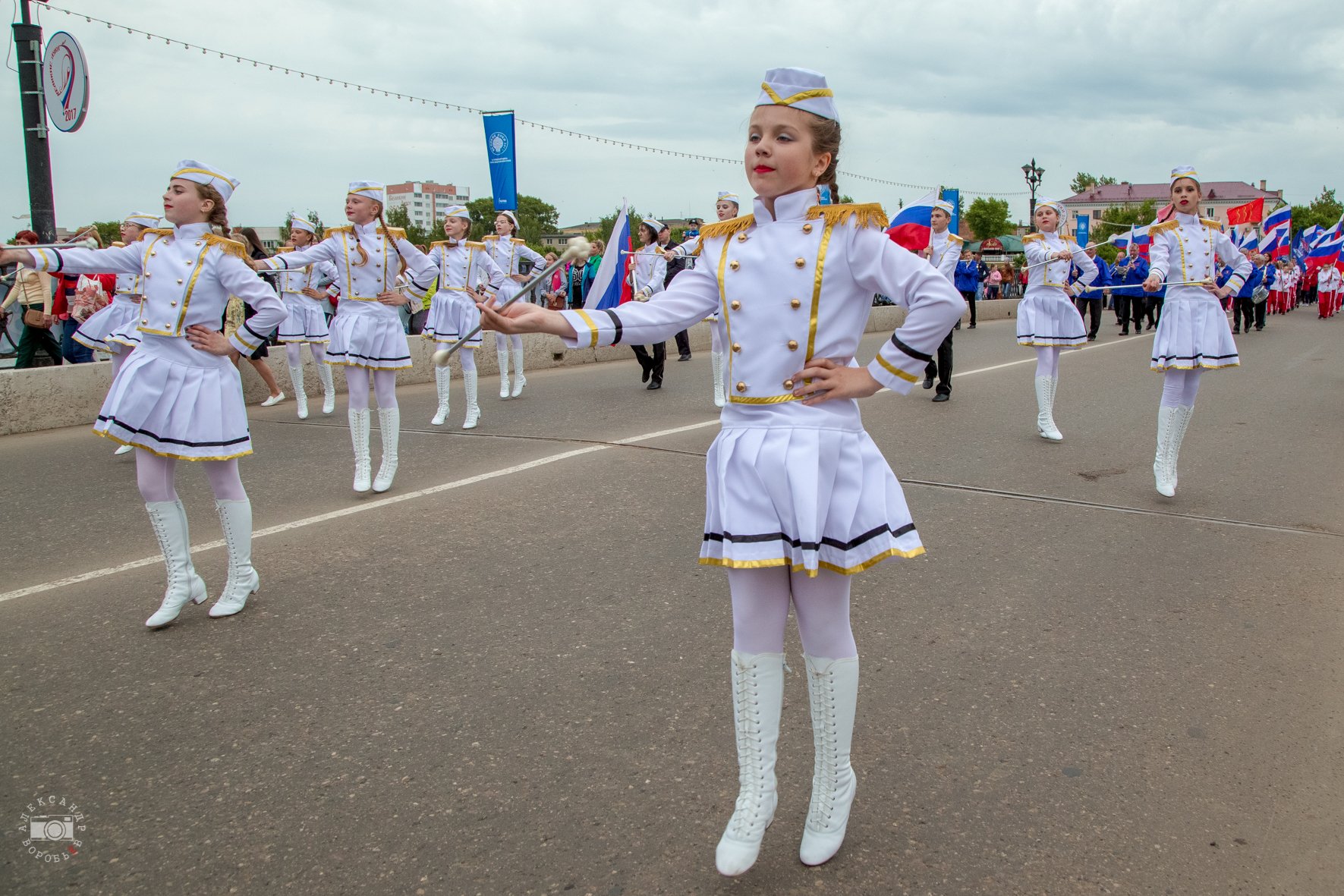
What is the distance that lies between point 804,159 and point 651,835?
6.18 ft

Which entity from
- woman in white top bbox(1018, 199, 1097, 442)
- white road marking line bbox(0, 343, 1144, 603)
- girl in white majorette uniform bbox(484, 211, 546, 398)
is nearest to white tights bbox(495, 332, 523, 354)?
girl in white majorette uniform bbox(484, 211, 546, 398)

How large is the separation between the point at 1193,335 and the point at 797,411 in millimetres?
5481

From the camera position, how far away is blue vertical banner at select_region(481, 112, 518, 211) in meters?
17.8

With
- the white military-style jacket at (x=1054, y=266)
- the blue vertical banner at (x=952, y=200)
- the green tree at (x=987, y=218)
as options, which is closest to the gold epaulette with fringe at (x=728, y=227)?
the white military-style jacket at (x=1054, y=266)

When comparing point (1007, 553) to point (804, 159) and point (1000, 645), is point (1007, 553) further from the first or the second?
point (804, 159)

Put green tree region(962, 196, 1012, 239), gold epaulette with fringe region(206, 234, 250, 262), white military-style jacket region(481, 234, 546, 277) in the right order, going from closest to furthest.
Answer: gold epaulette with fringe region(206, 234, 250, 262) → white military-style jacket region(481, 234, 546, 277) → green tree region(962, 196, 1012, 239)

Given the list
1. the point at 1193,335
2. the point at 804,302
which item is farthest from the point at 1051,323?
the point at 804,302

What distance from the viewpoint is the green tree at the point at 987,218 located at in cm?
8769

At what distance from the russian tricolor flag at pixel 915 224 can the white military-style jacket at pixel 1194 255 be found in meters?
1.97

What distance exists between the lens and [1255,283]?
22.8 metres

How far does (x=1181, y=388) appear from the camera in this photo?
7.02 meters

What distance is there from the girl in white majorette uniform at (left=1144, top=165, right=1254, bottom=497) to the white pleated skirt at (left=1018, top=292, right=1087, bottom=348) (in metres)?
2.03

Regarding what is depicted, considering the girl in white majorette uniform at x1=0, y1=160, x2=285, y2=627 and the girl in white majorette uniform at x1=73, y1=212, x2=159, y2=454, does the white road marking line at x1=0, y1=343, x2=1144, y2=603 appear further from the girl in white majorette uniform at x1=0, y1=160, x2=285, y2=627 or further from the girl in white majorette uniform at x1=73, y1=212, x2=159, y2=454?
the girl in white majorette uniform at x1=73, y1=212, x2=159, y2=454

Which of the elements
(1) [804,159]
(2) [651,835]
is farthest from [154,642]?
(1) [804,159]
